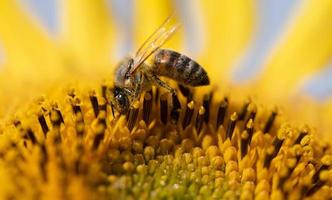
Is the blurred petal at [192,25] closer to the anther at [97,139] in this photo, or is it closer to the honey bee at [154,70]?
the honey bee at [154,70]

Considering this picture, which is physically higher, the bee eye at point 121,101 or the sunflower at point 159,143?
the bee eye at point 121,101

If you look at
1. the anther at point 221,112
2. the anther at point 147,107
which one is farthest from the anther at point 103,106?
the anther at point 221,112

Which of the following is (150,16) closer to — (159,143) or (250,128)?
(250,128)

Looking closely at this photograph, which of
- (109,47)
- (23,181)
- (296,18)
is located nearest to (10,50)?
(109,47)

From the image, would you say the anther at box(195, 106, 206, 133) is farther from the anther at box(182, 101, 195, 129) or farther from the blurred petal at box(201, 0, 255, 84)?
the blurred petal at box(201, 0, 255, 84)

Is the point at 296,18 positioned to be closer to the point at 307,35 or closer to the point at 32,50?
the point at 307,35

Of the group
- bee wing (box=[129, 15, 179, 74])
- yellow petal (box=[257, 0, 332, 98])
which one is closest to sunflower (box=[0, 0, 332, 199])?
bee wing (box=[129, 15, 179, 74])
